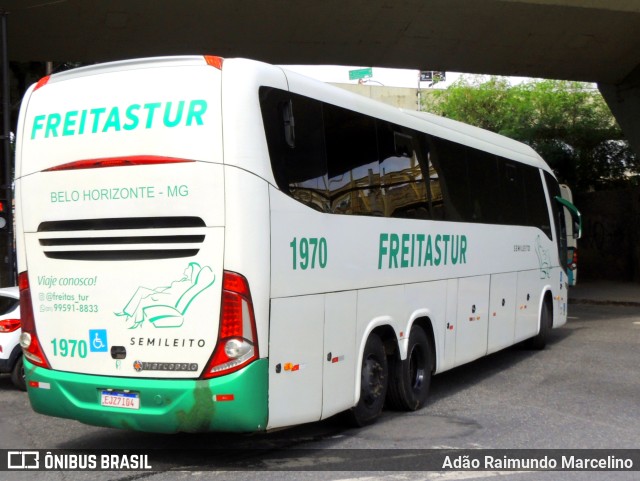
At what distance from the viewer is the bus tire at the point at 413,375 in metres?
8.91

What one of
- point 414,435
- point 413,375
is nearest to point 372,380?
point 414,435

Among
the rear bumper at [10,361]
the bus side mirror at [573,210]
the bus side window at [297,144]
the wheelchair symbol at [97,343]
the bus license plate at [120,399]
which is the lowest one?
the rear bumper at [10,361]

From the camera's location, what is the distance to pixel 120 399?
21.7ft

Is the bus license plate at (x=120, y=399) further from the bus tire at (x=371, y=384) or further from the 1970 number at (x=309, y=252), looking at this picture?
the bus tire at (x=371, y=384)

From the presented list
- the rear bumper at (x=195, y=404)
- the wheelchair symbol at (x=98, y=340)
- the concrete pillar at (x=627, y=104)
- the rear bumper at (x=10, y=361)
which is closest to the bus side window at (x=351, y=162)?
the rear bumper at (x=195, y=404)

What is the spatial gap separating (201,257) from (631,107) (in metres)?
23.6

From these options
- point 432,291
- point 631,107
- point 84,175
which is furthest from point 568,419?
point 631,107

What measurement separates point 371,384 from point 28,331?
3.29 meters

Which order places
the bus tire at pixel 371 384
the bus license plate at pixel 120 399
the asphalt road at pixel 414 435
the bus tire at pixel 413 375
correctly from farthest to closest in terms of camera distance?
the bus tire at pixel 413 375
the bus tire at pixel 371 384
the asphalt road at pixel 414 435
the bus license plate at pixel 120 399

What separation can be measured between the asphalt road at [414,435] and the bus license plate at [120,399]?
0.57m

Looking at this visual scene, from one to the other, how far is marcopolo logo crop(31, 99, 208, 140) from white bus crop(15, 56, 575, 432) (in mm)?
11

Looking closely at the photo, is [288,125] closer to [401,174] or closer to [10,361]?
[401,174]

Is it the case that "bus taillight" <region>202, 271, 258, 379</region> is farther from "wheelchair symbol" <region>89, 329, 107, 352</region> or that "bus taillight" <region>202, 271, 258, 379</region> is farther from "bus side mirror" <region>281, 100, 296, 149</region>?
"bus side mirror" <region>281, 100, 296, 149</region>

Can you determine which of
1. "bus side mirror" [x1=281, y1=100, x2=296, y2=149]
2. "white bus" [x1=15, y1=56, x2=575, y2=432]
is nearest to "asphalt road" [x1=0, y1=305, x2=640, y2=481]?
"white bus" [x1=15, y1=56, x2=575, y2=432]
